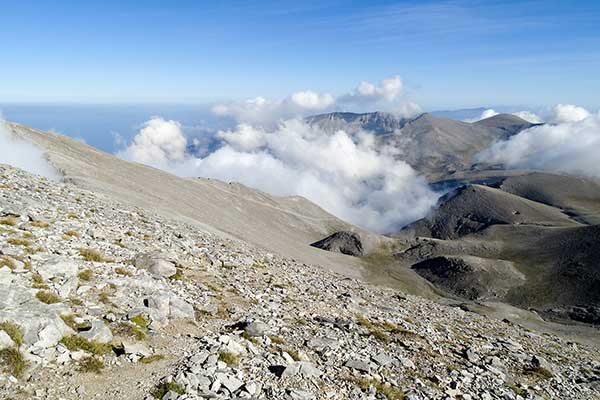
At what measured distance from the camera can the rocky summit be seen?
1580cm

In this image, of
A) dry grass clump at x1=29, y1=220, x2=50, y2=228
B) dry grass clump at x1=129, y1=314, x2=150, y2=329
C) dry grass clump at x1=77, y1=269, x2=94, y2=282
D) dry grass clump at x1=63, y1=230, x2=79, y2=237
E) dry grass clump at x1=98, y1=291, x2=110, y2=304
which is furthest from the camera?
dry grass clump at x1=63, y1=230, x2=79, y2=237

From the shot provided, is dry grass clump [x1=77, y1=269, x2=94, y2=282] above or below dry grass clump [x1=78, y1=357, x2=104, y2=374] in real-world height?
above

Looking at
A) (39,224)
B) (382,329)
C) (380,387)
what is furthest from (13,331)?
(382,329)

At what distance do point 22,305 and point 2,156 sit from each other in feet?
298

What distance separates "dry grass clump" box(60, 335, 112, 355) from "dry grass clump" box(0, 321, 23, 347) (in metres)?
1.44

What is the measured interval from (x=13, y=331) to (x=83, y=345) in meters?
2.52

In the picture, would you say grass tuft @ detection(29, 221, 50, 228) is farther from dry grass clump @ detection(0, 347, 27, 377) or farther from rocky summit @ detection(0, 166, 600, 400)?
dry grass clump @ detection(0, 347, 27, 377)

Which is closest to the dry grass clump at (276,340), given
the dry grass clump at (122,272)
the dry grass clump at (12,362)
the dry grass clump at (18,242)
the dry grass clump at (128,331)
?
the dry grass clump at (128,331)

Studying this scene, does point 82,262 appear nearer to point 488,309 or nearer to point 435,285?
point 488,309

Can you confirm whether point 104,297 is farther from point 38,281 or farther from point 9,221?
point 9,221

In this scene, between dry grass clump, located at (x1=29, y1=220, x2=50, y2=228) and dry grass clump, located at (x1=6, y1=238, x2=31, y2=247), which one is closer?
dry grass clump, located at (x1=6, y1=238, x2=31, y2=247)

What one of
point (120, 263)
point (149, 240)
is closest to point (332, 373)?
point (120, 263)

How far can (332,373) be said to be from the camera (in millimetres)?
19688

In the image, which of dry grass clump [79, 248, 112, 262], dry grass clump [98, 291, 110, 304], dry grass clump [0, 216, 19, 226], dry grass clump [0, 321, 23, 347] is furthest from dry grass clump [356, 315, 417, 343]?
dry grass clump [0, 216, 19, 226]
